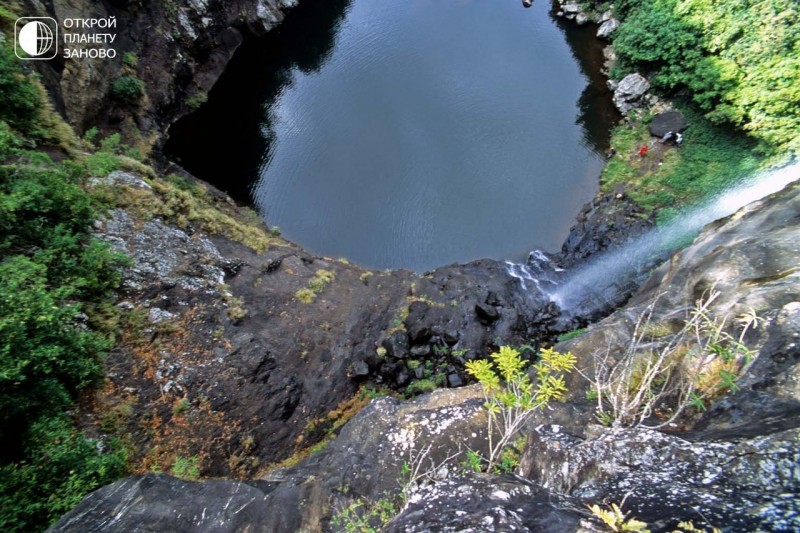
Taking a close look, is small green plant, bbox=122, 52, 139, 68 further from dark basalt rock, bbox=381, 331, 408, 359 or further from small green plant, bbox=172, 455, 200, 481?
small green plant, bbox=172, 455, 200, 481

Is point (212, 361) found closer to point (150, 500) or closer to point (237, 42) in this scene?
point (150, 500)

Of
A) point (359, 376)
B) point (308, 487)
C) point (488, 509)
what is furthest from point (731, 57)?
point (308, 487)

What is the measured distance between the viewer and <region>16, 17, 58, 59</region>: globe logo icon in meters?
15.0

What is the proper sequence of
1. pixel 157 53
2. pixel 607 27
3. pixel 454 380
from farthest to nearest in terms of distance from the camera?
1. pixel 607 27
2. pixel 157 53
3. pixel 454 380

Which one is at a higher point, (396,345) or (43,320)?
(43,320)

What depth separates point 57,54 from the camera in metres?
16.8

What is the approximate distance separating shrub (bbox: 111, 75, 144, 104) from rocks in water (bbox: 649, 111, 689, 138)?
2601cm

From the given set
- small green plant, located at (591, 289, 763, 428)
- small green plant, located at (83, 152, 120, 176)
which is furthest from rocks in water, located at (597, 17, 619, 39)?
small green plant, located at (83, 152, 120, 176)

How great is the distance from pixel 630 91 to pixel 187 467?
26754mm

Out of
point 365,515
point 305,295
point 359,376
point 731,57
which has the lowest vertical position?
point 365,515

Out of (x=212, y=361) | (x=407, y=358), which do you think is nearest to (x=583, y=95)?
(x=407, y=358)

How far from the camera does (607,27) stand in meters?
27.9

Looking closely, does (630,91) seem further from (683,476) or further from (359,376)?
(683,476)

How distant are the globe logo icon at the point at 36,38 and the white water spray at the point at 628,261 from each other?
20.3m
